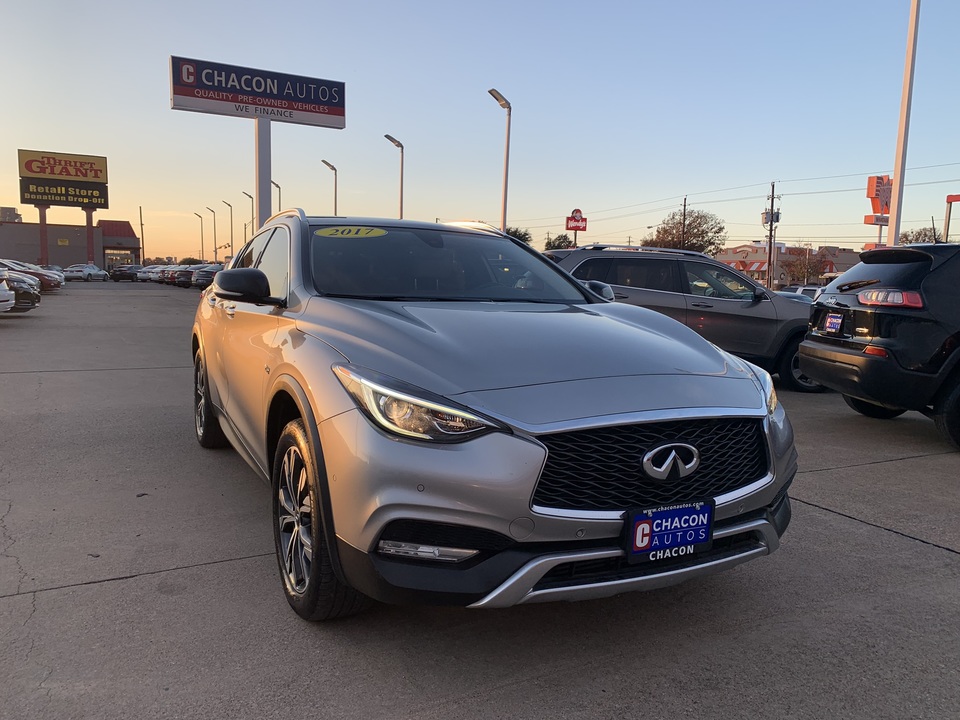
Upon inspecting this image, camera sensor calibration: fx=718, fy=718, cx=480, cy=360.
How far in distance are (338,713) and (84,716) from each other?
789 millimetres

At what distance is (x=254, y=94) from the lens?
3000cm

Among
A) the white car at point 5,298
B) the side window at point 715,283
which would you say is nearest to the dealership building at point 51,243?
the white car at point 5,298

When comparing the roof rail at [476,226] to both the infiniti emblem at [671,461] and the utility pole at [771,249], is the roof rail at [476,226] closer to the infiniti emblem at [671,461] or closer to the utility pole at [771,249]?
the infiniti emblem at [671,461]

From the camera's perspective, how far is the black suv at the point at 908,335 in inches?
223

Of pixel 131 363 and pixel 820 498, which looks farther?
pixel 131 363

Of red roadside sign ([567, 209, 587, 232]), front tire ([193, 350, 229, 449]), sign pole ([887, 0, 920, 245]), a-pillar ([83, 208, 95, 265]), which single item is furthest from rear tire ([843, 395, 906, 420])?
a-pillar ([83, 208, 95, 265])

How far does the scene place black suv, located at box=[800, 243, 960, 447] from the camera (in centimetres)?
566

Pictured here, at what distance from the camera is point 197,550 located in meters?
3.59

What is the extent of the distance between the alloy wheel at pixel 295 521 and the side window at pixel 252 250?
6.88ft

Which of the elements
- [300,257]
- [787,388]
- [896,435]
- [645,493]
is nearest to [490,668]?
[645,493]

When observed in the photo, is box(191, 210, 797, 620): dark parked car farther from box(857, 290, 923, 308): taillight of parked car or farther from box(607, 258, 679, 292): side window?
box(607, 258, 679, 292): side window

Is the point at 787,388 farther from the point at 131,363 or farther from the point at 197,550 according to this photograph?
the point at 131,363

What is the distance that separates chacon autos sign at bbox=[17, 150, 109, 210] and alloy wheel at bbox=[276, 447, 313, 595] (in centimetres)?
7717

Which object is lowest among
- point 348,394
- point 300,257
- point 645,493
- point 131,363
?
point 131,363
